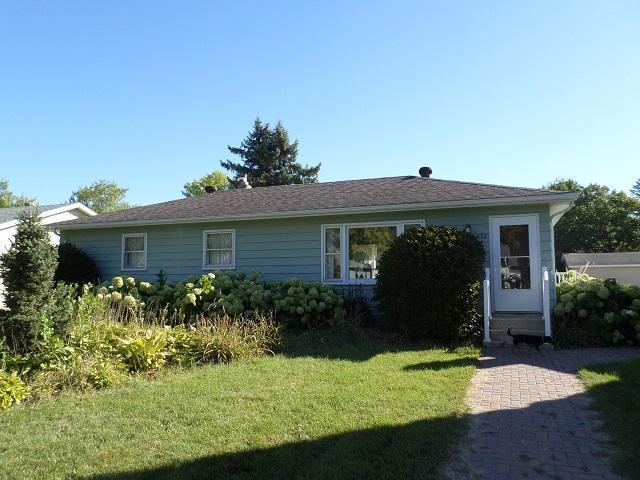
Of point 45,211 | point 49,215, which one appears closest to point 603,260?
point 49,215

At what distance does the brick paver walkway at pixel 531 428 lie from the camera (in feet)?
11.7

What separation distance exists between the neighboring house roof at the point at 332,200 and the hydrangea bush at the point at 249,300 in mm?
2208

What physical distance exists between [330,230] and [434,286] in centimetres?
395

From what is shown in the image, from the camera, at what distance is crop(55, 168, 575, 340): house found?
1015cm

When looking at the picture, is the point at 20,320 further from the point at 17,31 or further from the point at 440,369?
the point at 17,31

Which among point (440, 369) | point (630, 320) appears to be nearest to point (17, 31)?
point (440, 369)

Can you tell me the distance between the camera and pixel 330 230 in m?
12.1

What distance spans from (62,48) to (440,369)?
1067 centimetres

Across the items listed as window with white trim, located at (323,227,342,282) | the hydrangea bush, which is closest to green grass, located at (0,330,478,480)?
the hydrangea bush

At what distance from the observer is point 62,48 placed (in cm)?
1051

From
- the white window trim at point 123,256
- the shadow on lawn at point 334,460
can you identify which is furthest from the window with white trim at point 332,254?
the shadow on lawn at point 334,460

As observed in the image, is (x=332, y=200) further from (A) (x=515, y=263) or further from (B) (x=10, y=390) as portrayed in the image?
(B) (x=10, y=390)

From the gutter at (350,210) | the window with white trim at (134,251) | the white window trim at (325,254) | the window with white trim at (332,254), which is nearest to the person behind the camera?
the gutter at (350,210)

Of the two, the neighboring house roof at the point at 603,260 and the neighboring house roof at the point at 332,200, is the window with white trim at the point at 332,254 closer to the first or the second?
the neighboring house roof at the point at 332,200
